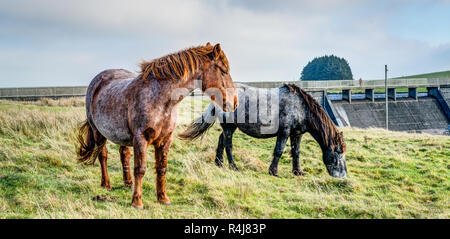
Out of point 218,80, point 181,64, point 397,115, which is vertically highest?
point 397,115

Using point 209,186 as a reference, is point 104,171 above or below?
above

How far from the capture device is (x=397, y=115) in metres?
43.6

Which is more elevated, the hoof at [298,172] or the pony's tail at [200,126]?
the pony's tail at [200,126]

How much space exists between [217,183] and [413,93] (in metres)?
51.3

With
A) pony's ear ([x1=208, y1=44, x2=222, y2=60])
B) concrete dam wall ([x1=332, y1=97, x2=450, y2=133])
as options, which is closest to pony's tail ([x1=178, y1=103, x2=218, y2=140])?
pony's ear ([x1=208, y1=44, x2=222, y2=60])

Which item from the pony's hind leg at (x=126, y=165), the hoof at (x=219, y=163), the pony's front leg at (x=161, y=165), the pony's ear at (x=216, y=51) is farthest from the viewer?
the hoof at (x=219, y=163)

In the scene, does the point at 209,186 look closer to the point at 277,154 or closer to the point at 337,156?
the point at 277,154

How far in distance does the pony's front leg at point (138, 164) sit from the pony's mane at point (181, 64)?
3.02 feet

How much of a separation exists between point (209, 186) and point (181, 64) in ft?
8.08

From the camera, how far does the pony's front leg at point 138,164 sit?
452 centimetres

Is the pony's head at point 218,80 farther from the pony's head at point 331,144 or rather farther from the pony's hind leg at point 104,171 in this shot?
the pony's head at point 331,144

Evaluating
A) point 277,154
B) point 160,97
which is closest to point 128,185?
point 160,97

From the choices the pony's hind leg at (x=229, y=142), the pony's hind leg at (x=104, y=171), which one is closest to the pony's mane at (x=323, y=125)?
the pony's hind leg at (x=229, y=142)

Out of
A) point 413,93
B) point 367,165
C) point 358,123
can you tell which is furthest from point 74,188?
point 413,93
